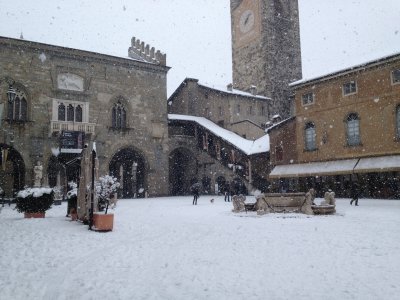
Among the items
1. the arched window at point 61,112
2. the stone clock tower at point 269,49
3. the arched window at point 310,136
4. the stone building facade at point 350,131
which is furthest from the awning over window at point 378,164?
the arched window at point 61,112

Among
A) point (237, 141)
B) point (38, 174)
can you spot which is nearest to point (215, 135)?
point (237, 141)

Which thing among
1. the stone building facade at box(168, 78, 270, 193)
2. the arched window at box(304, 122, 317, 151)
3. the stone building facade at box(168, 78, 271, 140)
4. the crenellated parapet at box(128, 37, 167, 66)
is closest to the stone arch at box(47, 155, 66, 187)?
the stone building facade at box(168, 78, 270, 193)

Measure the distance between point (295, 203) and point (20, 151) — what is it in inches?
786

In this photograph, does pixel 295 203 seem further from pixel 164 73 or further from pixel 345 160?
pixel 164 73

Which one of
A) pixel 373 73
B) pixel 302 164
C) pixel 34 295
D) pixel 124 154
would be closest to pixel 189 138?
pixel 124 154

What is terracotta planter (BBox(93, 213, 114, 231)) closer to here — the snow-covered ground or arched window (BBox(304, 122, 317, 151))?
the snow-covered ground

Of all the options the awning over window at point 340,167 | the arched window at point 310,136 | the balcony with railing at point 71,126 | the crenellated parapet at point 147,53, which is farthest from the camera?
the crenellated parapet at point 147,53

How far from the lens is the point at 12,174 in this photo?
27359mm

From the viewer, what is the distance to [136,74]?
100ft

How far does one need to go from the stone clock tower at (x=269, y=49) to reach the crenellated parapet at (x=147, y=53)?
14.8 metres

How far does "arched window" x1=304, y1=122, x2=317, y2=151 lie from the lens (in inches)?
1012

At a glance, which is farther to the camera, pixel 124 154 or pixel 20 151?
pixel 124 154

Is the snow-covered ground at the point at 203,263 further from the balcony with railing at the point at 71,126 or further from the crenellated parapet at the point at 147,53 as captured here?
the crenellated parapet at the point at 147,53

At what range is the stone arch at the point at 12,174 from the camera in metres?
25.6
